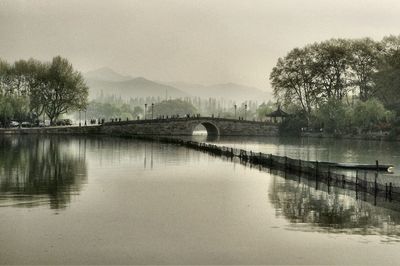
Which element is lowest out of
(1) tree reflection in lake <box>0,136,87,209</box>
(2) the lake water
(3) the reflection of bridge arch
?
(2) the lake water

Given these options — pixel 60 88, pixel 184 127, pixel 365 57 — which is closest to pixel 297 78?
pixel 365 57

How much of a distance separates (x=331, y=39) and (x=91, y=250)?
10825 centimetres

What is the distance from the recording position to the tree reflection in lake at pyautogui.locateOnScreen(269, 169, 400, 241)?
1078 inches

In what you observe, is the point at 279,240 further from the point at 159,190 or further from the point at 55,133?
the point at 55,133

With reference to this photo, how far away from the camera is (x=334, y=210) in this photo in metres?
32.2

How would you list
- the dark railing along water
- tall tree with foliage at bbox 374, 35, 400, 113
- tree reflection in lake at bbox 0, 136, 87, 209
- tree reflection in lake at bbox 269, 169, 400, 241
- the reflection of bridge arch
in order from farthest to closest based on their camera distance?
the reflection of bridge arch
tall tree with foliage at bbox 374, 35, 400, 113
the dark railing along water
tree reflection in lake at bbox 0, 136, 87, 209
tree reflection in lake at bbox 269, 169, 400, 241

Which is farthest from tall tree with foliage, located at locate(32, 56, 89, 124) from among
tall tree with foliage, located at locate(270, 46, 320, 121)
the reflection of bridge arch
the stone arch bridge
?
tall tree with foliage, located at locate(270, 46, 320, 121)

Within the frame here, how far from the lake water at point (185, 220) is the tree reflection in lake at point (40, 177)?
0.27 feet

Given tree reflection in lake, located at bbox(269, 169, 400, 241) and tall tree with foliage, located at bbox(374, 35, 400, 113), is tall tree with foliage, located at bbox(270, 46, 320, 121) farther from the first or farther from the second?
tree reflection in lake, located at bbox(269, 169, 400, 241)

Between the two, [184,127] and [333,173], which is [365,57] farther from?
[333,173]

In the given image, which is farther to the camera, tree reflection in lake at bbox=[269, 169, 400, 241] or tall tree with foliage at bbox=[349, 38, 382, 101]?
tall tree with foliage at bbox=[349, 38, 382, 101]

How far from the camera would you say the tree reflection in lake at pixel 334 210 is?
2739 centimetres

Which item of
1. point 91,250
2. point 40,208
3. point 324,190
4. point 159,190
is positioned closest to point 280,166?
point 324,190

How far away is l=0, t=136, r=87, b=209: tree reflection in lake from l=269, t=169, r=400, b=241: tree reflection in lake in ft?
40.6
